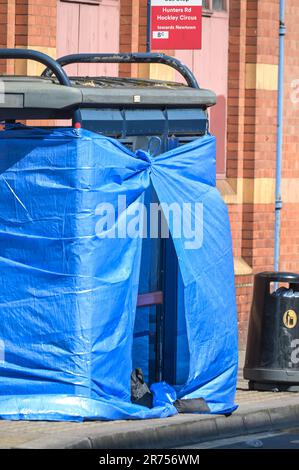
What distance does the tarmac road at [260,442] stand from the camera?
468 inches

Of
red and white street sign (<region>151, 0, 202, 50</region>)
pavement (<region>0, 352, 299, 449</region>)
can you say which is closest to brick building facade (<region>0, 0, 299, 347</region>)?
red and white street sign (<region>151, 0, 202, 50</region>)

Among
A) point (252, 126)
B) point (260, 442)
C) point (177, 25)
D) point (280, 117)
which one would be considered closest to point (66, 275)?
point (260, 442)

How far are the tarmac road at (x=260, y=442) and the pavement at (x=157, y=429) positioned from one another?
12 cm

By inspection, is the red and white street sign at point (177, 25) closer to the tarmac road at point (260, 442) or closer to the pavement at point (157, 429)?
the pavement at point (157, 429)

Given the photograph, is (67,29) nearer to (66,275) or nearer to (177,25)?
(177,25)

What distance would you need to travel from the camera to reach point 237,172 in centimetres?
1923

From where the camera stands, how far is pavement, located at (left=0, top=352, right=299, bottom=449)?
10.9m

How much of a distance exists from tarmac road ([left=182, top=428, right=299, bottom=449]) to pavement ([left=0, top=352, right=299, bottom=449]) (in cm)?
12

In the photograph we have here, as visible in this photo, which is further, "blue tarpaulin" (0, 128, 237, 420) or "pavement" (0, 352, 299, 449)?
"blue tarpaulin" (0, 128, 237, 420)

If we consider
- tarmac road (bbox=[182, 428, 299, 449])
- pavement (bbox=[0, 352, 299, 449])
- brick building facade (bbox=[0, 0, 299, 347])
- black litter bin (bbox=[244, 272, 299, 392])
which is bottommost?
tarmac road (bbox=[182, 428, 299, 449])

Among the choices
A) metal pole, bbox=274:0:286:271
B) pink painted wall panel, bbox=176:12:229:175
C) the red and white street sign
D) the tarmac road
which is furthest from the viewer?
metal pole, bbox=274:0:286:271

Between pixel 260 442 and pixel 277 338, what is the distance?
6.88 ft

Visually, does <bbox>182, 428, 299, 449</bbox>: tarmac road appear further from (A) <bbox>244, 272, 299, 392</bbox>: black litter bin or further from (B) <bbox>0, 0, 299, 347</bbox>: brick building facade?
(B) <bbox>0, 0, 299, 347</bbox>: brick building facade

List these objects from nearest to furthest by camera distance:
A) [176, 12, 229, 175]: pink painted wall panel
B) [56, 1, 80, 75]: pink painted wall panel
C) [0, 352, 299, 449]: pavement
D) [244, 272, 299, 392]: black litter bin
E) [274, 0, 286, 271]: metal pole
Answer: [0, 352, 299, 449]: pavement < [244, 272, 299, 392]: black litter bin < [56, 1, 80, 75]: pink painted wall panel < [176, 12, 229, 175]: pink painted wall panel < [274, 0, 286, 271]: metal pole
